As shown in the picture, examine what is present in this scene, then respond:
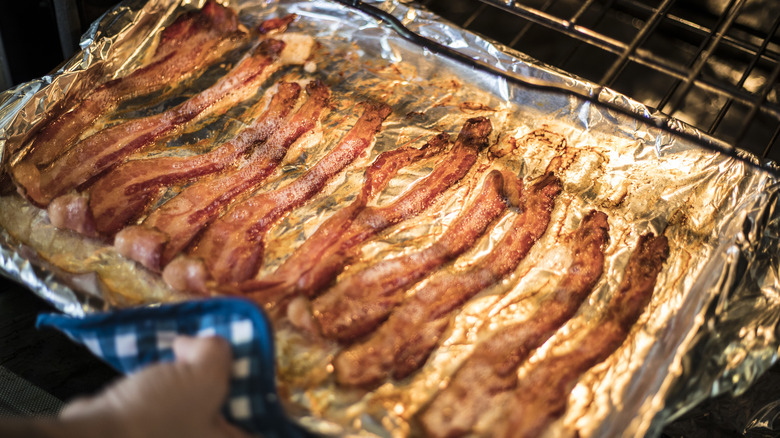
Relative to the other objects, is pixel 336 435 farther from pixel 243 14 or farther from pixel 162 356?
pixel 243 14

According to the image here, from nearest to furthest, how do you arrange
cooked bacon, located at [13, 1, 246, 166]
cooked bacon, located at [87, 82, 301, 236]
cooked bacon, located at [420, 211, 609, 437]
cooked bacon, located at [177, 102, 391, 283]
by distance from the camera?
cooked bacon, located at [420, 211, 609, 437]
cooked bacon, located at [177, 102, 391, 283]
cooked bacon, located at [87, 82, 301, 236]
cooked bacon, located at [13, 1, 246, 166]

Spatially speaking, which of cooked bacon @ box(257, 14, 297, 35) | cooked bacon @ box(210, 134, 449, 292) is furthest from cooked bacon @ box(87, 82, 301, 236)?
cooked bacon @ box(257, 14, 297, 35)

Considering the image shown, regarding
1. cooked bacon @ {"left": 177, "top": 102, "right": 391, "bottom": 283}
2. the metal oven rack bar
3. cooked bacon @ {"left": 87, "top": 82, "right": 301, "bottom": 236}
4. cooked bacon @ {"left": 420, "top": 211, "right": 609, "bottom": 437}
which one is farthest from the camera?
the metal oven rack bar

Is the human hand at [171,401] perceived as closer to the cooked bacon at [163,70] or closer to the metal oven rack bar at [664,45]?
the cooked bacon at [163,70]

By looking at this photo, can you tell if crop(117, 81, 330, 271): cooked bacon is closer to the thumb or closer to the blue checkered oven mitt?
the blue checkered oven mitt

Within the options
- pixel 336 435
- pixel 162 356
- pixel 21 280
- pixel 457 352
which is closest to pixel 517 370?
pixel 457 352

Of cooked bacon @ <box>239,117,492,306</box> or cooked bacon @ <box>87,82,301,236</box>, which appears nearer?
cooked bacon @ <box>239,117,492,306</box>
